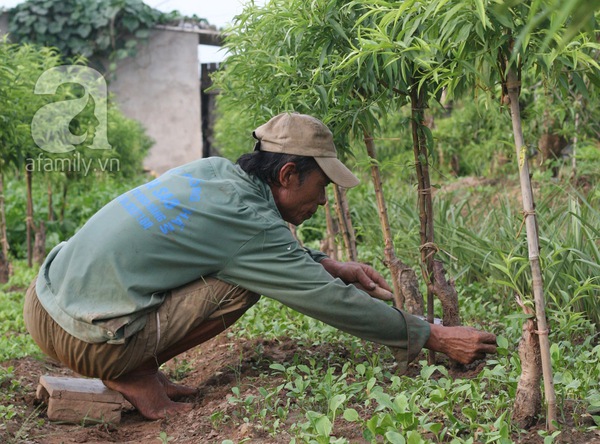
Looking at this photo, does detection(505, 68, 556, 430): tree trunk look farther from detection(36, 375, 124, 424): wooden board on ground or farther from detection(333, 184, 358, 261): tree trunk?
detection(333, 184, 358, 261): tree trunk

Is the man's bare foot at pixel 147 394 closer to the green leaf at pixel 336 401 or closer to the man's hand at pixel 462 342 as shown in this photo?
the green leaf at pixel 336 401

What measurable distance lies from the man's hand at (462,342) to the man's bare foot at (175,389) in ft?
3.56

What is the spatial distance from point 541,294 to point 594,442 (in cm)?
48

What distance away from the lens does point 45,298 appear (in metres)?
3.17

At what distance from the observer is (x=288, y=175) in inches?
124

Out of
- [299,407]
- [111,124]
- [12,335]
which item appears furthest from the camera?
[111,124]

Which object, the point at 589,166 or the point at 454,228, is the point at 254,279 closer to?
the point at 454,228

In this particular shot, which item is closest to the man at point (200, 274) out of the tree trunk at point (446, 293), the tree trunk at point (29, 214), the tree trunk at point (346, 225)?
the tree trunk at point (446, 293)

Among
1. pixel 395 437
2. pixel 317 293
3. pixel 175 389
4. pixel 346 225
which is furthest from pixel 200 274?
pixel 346 225

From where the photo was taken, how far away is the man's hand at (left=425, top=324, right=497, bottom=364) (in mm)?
2900

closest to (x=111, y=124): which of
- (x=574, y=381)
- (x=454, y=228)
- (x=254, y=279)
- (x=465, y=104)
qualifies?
(x=465, y=104)

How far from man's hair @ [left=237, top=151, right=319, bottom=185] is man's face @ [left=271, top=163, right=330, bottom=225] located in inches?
0.9

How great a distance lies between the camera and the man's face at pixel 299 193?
10.4ft

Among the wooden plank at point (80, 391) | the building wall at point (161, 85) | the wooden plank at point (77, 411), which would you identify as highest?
A: the building wall at point (161, 85)
